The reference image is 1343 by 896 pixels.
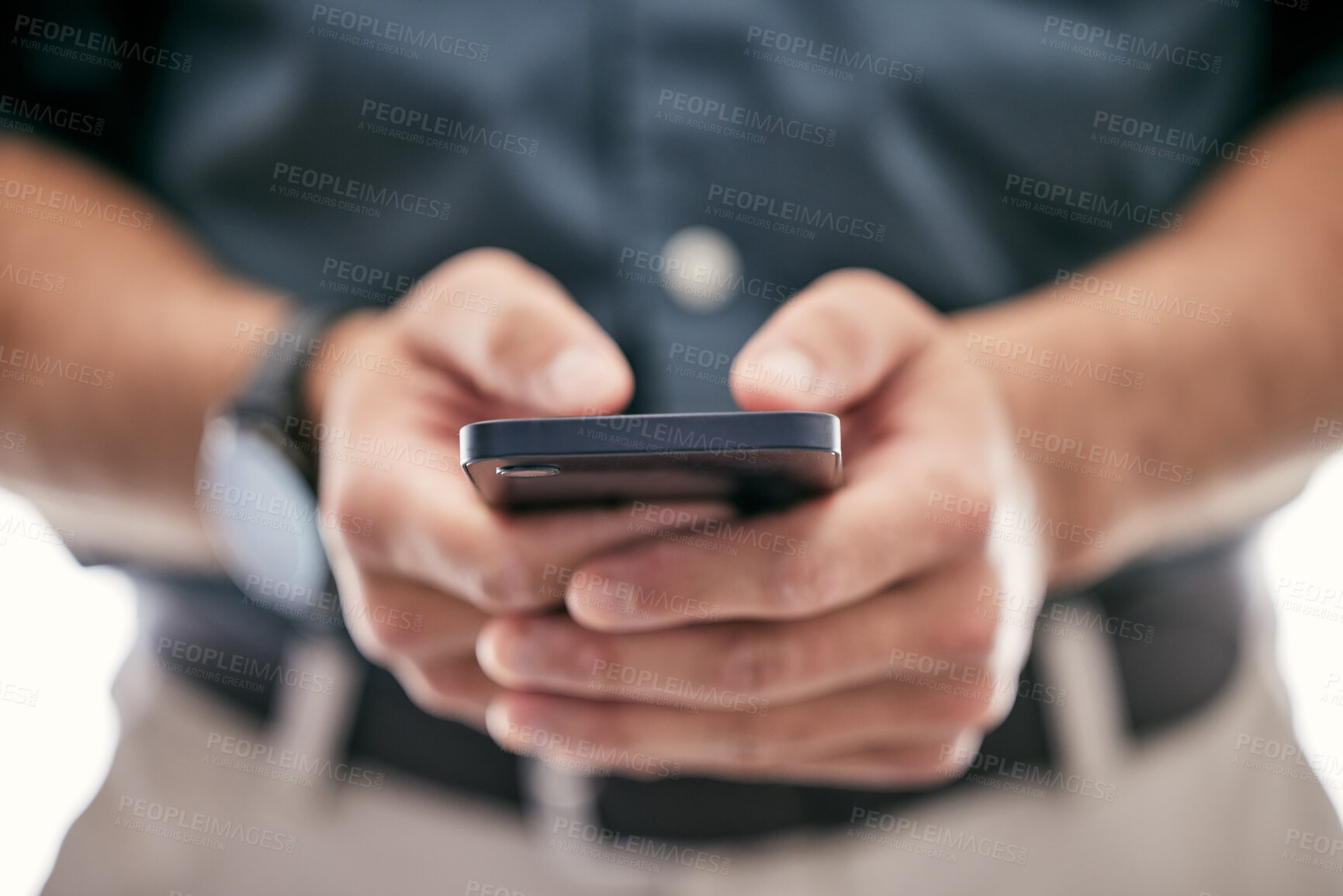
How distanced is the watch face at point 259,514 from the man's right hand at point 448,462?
6 centimetres

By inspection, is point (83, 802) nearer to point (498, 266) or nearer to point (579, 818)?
point (579, 818)

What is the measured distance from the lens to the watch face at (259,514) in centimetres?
70

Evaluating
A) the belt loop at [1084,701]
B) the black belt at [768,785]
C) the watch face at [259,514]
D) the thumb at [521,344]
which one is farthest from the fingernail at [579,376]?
the belt loop at [1084,701]

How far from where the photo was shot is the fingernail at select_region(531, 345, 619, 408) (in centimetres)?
55

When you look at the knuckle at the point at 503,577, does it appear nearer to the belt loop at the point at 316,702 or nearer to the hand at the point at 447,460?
the hand at the point at 447,460

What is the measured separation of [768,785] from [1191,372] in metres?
0.66

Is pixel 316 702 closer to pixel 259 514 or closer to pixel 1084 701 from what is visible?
pixel 259 514

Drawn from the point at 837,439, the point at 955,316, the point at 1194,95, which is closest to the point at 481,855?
the point at 837,439

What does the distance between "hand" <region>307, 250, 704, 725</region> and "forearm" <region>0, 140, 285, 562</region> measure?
0.60 feet

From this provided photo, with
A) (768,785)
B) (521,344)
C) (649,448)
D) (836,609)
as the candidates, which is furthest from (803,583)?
(768,785)

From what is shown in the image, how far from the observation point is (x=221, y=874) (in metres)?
0.82

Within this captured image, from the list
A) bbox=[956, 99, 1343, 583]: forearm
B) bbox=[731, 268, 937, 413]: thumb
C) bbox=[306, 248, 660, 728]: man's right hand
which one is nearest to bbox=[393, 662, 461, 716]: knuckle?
bbox=[306, 248, 660, 728]: man's right hand

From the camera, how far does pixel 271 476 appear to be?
28.1 inches

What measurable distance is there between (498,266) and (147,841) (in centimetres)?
81
